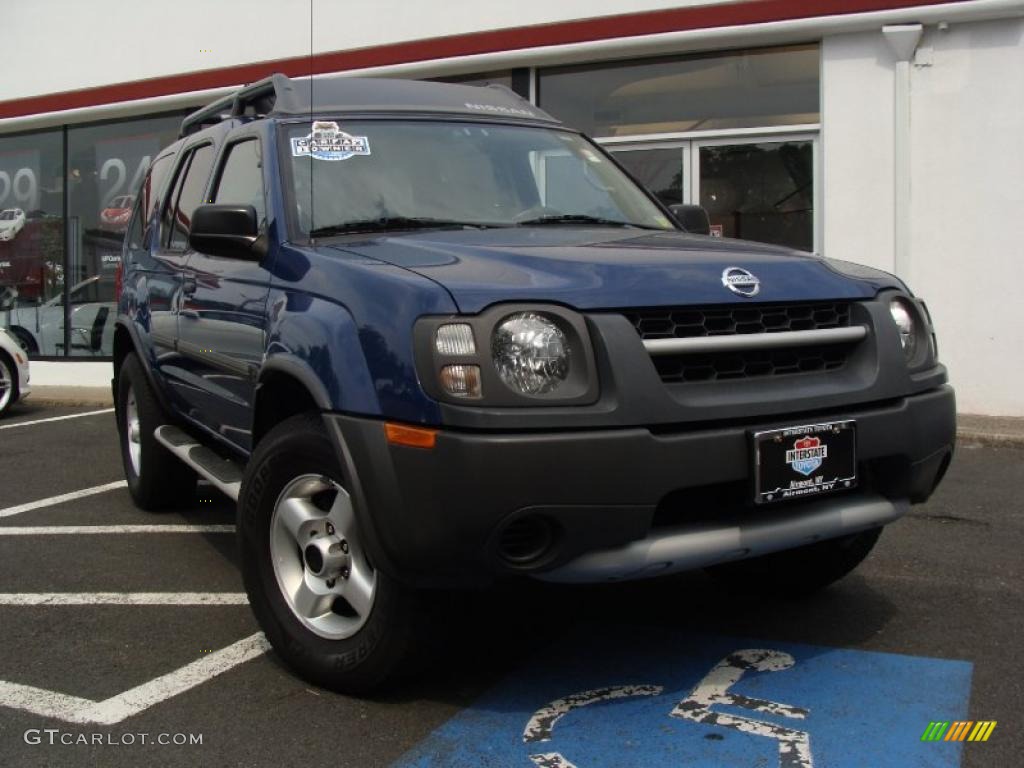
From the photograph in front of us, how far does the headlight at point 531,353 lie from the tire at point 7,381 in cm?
920

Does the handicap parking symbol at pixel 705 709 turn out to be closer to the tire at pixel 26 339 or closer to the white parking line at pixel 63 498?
the white parking line at pixel 63 498

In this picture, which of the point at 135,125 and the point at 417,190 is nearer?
the point at 417,190

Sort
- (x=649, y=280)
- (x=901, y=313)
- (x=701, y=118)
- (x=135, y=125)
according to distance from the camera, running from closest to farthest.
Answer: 1. (x=649, y=280)
2. (x=901, y=313)
3. (x=701, y=118)
4. (x=135, y=125)

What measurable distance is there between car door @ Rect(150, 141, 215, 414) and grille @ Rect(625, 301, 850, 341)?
2.35 metres

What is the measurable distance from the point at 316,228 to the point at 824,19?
694 centimetres

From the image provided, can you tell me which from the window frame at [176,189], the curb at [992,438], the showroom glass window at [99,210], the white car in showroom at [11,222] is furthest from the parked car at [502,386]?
the white car in showroom at [11,222]

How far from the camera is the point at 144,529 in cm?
556

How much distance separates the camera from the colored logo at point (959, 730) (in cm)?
294

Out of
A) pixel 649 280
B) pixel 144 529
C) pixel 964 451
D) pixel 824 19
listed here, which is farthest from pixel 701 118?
pixel 649 280

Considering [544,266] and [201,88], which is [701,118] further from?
[544,266]

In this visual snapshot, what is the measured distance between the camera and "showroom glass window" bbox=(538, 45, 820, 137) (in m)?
9.73

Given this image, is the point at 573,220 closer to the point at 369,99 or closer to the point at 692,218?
the point at 692,218

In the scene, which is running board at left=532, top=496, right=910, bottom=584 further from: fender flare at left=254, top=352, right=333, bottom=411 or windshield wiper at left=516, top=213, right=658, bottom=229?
windshield wiper at left=516, top=213, right=658, bottom=229

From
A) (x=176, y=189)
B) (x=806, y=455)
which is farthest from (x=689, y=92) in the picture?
(x=806, y=455)
